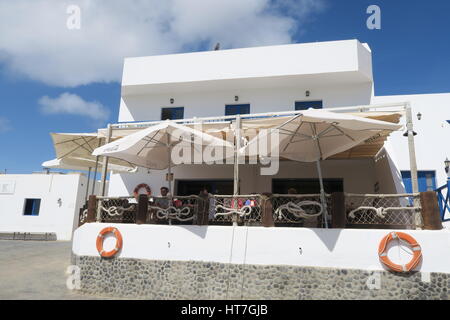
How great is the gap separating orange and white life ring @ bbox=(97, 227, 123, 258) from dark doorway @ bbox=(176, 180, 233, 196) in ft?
15.9

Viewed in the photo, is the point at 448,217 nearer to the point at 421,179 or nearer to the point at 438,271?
the point at 421,179

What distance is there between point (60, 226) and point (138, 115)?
42.5 ft

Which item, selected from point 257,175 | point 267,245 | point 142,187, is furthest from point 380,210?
point 142,187

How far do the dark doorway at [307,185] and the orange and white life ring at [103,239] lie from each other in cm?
651

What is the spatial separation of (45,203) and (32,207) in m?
1.08

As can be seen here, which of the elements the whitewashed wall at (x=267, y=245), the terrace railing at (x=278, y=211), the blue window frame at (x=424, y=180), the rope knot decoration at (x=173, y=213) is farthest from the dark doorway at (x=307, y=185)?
the whitewashed wall at (x=267, y=245)

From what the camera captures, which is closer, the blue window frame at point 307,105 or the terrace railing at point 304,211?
the terrace railing at point 304,211

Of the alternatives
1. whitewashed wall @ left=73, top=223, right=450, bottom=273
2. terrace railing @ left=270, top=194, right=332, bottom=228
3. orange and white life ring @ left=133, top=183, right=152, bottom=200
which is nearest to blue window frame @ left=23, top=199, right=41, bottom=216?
orange and white life ring @ left=133, top=183, right=152, bottom=200

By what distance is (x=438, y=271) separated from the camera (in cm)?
612

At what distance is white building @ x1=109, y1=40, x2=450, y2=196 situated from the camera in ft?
38.7

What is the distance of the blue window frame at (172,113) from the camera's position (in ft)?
43.6

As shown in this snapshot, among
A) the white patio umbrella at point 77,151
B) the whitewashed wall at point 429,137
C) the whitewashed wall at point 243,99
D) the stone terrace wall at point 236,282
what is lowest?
the stone terrace wall at point 236,282

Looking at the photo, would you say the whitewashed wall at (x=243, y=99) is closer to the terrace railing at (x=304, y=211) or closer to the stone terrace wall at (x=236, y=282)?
the terrace railing at (x=304, y=211)

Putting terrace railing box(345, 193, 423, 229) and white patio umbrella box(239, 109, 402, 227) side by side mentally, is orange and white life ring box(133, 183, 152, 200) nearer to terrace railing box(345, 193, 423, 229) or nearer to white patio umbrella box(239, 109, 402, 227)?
white patio umbrella box(239, 109, 402, 227)
